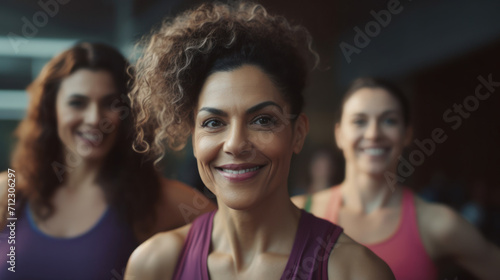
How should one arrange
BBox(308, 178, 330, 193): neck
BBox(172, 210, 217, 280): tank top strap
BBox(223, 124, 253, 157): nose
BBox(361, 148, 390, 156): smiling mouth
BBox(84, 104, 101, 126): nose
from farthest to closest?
BBox(308, 178, 330, 193): neck < BBox(361, 148, 390, 156): smiling mouth < BBox(84, 104, 101, 126): nose < BBox(172, 210, 217, 280): tank top strap < BBox(223, 124, 253, 157): nose

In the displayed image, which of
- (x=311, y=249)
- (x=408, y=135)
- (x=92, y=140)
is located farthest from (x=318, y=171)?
(x=92, y=140)

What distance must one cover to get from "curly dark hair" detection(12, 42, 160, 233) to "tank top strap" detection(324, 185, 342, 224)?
0.73 metres

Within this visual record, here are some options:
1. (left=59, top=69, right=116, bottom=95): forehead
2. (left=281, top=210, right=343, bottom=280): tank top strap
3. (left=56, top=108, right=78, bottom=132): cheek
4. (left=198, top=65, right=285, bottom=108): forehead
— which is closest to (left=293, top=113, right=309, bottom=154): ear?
(left=198, top=65, right=285, bottom=108): forehead

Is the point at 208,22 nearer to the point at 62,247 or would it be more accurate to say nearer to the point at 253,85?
the point at 253,85

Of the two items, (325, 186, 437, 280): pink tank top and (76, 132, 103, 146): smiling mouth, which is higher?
(76, 132, 103, 146): smiling mouth

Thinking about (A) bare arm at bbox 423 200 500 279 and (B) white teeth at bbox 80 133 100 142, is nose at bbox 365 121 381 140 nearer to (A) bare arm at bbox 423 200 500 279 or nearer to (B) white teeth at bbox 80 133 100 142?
(A) bare arm at bbox 423 200 500 279

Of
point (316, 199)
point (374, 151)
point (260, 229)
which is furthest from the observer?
point (316, 199)

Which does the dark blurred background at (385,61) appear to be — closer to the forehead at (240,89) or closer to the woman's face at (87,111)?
the woman's face at (87,111)

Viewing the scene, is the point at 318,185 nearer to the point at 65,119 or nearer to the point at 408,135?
the point at 408,135

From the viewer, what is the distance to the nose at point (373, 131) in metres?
1.82

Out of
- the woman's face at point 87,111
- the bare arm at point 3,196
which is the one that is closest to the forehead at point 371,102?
the woman's face at point 87,111

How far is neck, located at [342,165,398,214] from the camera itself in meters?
1.90

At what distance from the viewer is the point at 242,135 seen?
1.30 metres

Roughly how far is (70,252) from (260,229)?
846 millimetres
